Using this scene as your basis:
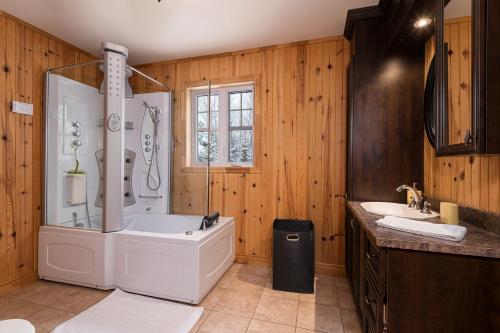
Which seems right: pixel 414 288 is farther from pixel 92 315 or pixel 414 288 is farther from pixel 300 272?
pixel 92 315

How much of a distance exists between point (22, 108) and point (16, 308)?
1.78 m

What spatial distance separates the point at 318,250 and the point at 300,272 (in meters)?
0.50

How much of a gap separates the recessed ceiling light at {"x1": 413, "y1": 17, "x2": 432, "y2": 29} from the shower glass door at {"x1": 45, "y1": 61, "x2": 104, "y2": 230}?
9.29 ft

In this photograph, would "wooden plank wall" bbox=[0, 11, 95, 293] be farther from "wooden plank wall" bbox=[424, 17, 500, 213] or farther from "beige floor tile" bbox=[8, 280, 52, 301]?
"wooden plank wall" bbox=[424, 17, 500, 213]

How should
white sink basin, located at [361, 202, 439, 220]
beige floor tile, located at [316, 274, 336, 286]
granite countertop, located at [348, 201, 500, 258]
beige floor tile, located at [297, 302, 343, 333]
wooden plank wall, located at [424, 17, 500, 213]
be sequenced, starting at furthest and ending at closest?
beige floor tile, located at [316, 274, 336, 286]
beige floor tile, located at [297, 302, 343, 333]
white sink basin, located at [361, 202, 439, 220]
wooden plank wall, located at [424, 17, 500, 213]
granite countertop, located at [348, 201, 500, 258]

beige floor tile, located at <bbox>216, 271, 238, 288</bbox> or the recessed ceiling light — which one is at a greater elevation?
the recessed ceiling light

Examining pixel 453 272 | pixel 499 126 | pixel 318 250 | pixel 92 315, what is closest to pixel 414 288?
pixel 453 272

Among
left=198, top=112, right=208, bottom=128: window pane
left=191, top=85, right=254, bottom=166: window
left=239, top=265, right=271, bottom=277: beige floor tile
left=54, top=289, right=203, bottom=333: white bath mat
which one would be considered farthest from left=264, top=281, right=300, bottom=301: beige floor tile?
left=198, top=112, right=208, bottom=128: window pane

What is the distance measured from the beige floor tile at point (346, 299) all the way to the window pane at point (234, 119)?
206 centimetres

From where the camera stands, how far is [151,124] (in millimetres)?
2867

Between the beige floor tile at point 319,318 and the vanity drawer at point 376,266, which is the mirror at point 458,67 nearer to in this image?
the vanity drawer at point 376,266

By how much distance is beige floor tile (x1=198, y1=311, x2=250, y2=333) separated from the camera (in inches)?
65.6

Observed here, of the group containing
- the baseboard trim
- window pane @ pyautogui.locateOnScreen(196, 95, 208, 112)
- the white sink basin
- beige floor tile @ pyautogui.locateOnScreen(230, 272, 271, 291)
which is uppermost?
window pane @ pyautogui.locateOnScreen(196, 95, 208, 112)

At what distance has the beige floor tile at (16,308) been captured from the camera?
1.83 meters
